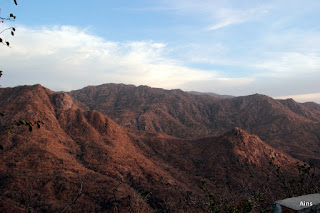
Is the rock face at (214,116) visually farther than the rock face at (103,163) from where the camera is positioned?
Yes

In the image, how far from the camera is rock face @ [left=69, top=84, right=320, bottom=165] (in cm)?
9306

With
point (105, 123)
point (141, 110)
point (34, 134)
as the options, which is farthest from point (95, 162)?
point (141, 110)

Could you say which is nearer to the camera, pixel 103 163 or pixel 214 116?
pixel 103 163

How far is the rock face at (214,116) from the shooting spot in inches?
3664

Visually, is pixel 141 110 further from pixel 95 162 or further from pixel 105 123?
pixel 95 162

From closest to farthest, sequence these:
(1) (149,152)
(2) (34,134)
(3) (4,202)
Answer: (3) (4,202) < (2) (34,134) < (1) (149,152)

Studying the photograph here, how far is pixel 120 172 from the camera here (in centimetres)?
4475

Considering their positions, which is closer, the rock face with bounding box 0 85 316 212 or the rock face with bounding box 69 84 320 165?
the rock face with bounding box 0 85 316 212

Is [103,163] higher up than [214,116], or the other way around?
[214,116]

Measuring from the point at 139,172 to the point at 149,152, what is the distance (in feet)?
52.9

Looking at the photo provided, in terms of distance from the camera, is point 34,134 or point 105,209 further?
point 34,134

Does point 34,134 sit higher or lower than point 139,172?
higher

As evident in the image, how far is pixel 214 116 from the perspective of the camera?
149m

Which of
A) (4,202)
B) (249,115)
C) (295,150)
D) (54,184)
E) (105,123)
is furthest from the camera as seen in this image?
(249,115)
